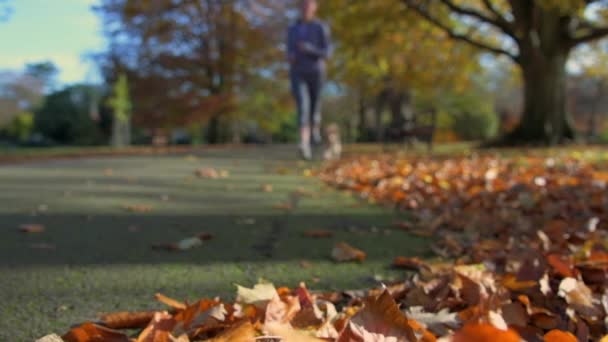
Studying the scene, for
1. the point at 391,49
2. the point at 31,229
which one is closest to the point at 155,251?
the point at 31,229

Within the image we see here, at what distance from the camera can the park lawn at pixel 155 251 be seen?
159 cm

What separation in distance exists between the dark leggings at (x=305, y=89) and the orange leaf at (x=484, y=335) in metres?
6.23

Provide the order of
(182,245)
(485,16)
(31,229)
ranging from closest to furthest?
(182,245) < (31,229) < (485,16)

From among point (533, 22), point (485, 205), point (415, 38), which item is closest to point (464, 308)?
Result: point (485, 205)

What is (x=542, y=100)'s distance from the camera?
12.2 meters

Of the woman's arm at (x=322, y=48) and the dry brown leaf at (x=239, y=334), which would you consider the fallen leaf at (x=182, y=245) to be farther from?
the woman's arm at (x=322, y=48)

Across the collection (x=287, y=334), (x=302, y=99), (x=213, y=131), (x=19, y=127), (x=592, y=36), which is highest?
(x=592, y=36)

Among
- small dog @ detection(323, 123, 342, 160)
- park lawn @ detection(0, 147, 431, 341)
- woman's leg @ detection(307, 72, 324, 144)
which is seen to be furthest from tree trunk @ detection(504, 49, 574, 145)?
park lawn @ detection(0, 147, 431, 341)

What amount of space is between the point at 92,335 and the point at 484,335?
88 cm

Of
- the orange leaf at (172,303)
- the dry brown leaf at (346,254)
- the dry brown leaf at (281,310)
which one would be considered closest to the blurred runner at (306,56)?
the dry brown leaf at (346,254)

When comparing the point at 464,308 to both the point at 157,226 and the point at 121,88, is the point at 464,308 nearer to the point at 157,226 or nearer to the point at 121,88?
the point at 157,226

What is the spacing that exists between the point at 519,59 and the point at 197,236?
40.2 ft

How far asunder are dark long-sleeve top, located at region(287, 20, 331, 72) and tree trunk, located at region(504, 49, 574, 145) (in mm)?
7018

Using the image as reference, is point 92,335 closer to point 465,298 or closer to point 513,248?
point 465,298
